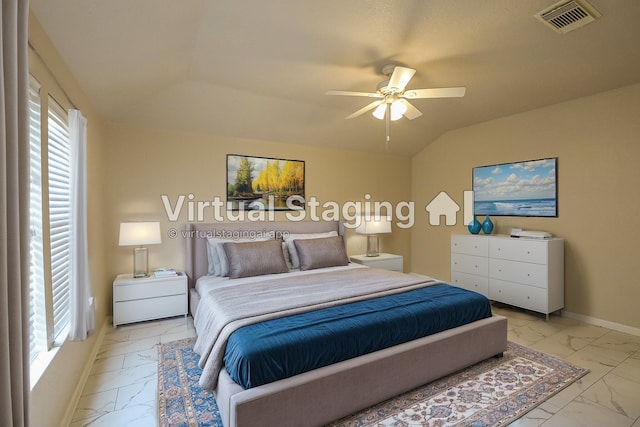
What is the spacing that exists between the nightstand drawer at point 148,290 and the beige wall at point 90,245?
0.18 m

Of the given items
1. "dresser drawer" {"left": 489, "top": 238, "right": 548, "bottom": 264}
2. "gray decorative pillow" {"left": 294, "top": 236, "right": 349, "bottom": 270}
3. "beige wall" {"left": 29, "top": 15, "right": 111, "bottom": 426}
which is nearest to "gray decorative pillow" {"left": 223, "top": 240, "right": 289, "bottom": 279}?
"gray decorative pillow" {"left": 294, "top": 236, "right": 349, "bottom": 270}

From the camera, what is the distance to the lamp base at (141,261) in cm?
368

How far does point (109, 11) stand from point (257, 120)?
2.19m

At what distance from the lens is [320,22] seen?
2.28m

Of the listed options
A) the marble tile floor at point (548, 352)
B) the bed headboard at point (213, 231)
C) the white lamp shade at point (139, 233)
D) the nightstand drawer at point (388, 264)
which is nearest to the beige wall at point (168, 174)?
the bed headboard at point (213, 231)

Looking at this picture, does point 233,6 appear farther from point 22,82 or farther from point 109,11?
point 22,82

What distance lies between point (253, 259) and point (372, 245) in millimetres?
2443

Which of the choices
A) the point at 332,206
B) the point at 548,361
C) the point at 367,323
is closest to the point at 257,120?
the point at 332,206

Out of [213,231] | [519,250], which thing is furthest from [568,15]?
[213,231]

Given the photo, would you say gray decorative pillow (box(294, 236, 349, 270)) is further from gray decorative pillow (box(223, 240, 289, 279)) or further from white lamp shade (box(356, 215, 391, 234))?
white lamp shade (box(356, 215, 391, 234))

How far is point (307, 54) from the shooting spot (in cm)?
270

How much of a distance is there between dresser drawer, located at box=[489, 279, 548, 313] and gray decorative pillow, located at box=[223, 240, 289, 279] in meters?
2.70

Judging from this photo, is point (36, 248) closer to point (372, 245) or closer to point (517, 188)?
point (372, 245)

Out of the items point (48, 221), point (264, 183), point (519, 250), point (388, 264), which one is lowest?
point (388, 264)
